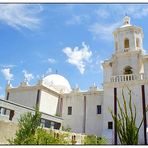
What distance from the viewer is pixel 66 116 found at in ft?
83.9

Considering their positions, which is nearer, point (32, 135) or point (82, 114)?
point (32, 135)

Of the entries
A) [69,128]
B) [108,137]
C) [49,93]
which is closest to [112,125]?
[108,137]

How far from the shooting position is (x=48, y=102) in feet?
81.9

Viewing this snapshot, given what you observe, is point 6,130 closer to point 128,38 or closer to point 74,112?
point 74,112

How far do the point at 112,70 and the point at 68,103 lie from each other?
5829 mm

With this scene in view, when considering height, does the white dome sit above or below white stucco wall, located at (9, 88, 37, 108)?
above

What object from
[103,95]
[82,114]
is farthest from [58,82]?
[103,95]

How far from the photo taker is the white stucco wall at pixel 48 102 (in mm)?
24141

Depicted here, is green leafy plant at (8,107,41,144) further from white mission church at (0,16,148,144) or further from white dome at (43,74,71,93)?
white dome at (43,74,71,93)

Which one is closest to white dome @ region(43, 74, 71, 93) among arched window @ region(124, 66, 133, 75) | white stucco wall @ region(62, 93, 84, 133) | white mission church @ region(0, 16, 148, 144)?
white mission church @ region(0, 16, 148, 144)

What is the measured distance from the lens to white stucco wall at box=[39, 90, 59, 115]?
2414 cm

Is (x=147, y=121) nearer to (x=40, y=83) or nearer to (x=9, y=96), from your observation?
(x=40, y=83)

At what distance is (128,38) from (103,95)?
19.2 ft

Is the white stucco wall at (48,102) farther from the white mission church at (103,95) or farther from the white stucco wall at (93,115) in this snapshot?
the white stucco wall at (93,115)
